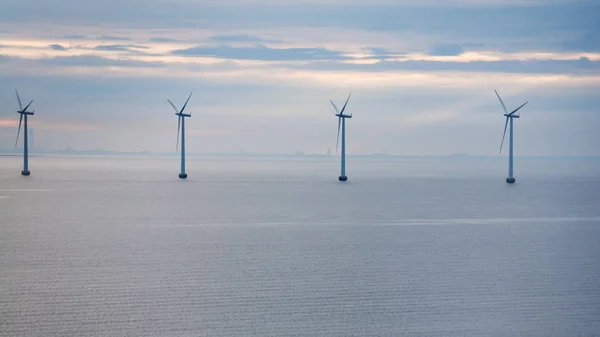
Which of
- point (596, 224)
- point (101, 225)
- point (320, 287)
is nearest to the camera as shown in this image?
point (320, 287)

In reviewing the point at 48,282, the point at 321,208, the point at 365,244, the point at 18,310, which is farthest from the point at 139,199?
the point at 18,310

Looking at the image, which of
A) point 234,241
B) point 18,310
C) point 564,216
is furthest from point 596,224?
point 18,310

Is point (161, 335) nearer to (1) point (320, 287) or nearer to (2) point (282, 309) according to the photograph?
(2) point (282, 309)

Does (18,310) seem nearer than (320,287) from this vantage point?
Yes

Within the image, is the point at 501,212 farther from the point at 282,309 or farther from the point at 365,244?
the point at 282,309

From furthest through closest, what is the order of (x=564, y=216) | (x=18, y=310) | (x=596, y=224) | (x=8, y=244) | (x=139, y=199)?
(x=139, y=199)
(x=564, y=216)
(x=596, y=224)
(x=8, y=244)
(x=18, y=310)

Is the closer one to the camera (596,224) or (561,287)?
(561,287)

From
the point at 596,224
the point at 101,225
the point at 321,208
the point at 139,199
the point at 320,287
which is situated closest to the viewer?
the point at 320,287

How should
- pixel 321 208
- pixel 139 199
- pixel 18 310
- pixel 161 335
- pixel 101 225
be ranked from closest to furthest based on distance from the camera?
1. pixel 161 335
2. pixel 18 310
3. pixel 101 225
4. pixel 321 208
5. pixel 139 199
